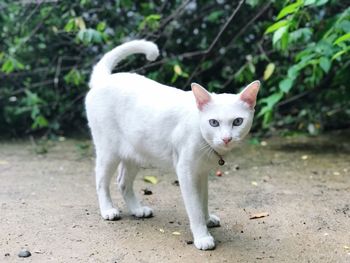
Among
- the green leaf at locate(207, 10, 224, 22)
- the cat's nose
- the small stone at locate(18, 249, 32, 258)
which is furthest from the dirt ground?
the green leaf at locate(207, 10, 224, 22)

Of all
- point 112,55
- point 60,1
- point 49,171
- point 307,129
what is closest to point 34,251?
point 112,55

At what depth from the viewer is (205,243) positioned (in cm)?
301

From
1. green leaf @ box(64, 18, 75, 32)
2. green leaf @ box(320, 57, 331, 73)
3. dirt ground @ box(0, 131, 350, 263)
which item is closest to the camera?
dirt ground @ box(0, 131, 350, 263)

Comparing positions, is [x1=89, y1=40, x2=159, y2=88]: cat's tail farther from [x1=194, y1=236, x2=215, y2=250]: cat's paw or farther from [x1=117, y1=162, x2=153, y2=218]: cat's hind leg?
[x1=194, y1=236, x2=215, y2=250]: cat's paw

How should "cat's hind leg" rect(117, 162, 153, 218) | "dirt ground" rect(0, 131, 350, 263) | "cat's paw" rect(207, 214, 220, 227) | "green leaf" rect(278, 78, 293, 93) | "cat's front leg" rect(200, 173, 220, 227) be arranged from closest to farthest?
1. "dirt ground" rect(0, 131, 350, 263)
2. "cat's front leg" rect(200, 173, 220, 227)
3. "cat's paw" rect(207, 214, 220, 227)
4. "cat's hind leg" rect(117, 162, 153, 218)
5. "green leaf" rect(278, 78, 293, 93)

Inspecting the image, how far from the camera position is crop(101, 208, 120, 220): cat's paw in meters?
3.52

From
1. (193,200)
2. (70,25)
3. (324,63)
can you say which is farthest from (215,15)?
(193,200)

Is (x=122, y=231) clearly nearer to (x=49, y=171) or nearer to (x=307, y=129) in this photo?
(x=49, y=171)

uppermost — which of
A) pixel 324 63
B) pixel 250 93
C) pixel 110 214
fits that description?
pixel 250 93

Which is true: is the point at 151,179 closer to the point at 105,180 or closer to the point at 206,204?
the point at 105,180

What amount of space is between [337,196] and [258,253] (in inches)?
50.2

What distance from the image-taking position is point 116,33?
241 inches

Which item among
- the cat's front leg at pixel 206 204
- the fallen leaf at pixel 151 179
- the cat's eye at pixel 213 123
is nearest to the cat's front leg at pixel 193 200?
the cat's front leg at pixel 206 204

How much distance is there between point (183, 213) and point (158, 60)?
2825 millimetres
